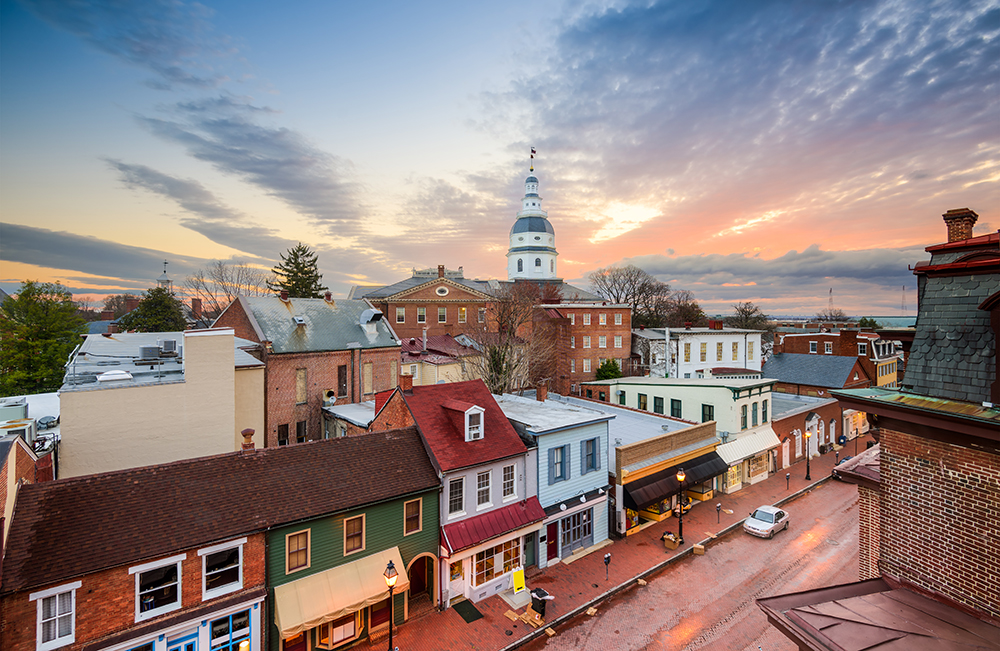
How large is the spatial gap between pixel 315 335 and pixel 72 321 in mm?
25137

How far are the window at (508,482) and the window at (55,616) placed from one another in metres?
12.5

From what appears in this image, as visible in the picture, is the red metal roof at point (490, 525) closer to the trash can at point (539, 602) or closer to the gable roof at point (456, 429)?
the gable roof at point (456, 429)

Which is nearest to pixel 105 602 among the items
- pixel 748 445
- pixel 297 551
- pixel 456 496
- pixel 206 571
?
pixel 206 571

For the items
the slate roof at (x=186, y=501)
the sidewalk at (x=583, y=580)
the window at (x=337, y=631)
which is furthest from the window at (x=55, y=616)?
the sidewalk at (x=583, y=580)

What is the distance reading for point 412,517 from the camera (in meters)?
15.5

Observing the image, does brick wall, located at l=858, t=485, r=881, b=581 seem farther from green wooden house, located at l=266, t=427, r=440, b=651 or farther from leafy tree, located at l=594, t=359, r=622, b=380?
leafy tree, located at l=594, t=359, r=622, b=380

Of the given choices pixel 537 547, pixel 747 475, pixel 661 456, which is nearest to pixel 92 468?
pixel 537 547

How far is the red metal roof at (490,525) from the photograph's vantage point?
1576cm

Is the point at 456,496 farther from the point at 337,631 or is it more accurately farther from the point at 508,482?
the point at 337,631

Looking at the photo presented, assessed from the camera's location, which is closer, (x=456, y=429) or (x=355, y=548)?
(x=355, y=548)

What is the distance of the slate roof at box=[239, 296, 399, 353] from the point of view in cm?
3050

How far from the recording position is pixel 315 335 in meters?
32.2

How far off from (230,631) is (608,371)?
1525 inches

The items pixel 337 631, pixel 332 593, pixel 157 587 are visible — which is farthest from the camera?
pixel 337 631
